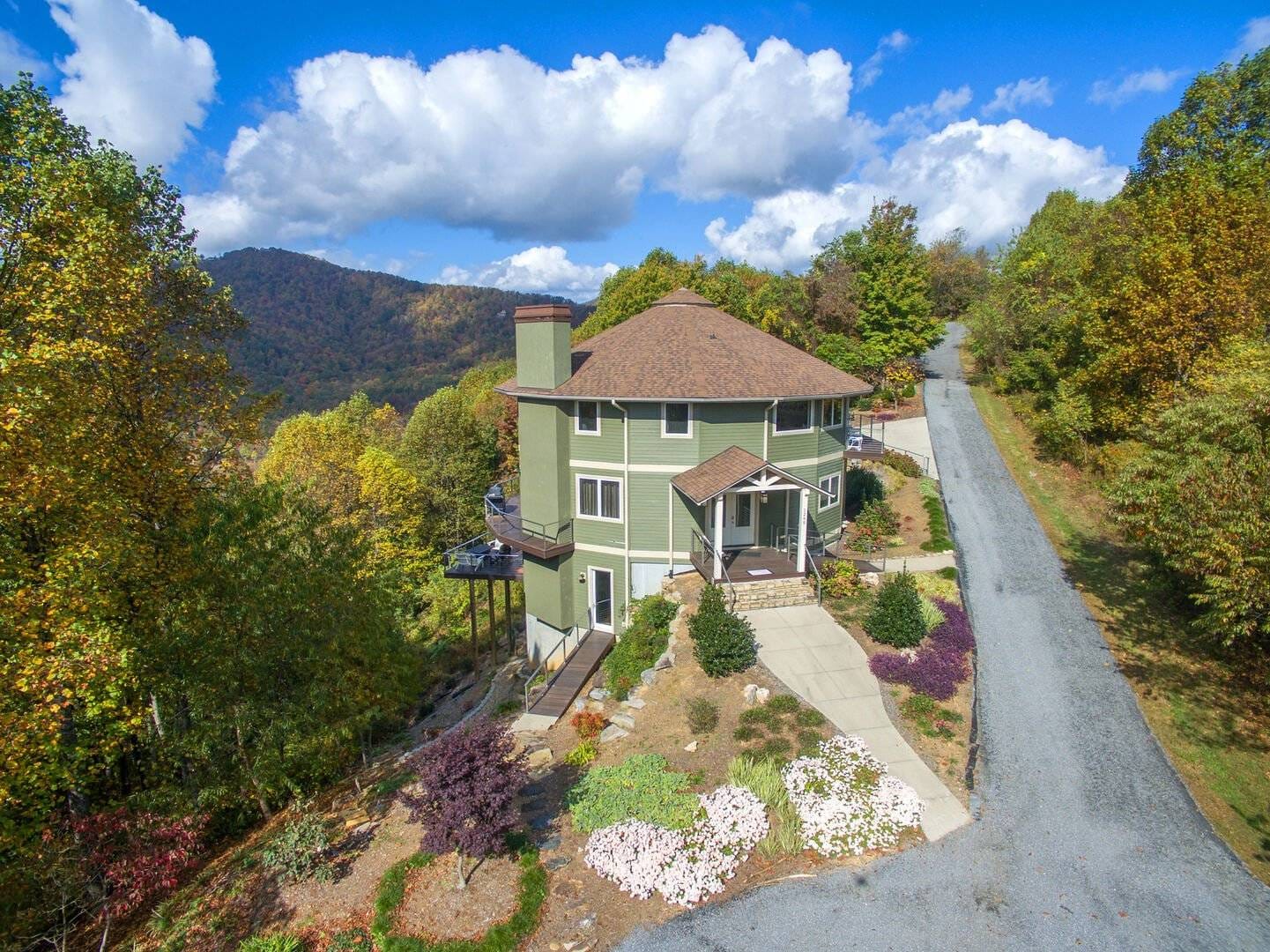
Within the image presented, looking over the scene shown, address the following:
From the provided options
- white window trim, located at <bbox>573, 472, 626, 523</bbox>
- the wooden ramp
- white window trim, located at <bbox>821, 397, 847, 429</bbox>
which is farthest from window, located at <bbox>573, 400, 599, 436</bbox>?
white window trim, located at <bbox>821, 397, 847, 429</bbox>

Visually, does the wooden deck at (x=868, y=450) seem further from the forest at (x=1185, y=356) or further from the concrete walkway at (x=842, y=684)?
the concrete walkway at (x=842, y=684)

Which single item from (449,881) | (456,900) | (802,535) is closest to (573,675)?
(802,535)

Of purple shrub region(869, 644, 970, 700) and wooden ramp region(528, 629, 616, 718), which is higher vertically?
purple shrub region(869, 644, 970, 700)

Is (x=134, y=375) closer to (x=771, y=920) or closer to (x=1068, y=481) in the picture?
(x=771, y=920)

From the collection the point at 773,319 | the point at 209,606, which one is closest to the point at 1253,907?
the point at 209,606

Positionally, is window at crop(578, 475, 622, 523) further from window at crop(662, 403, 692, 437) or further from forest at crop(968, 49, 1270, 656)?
forest at crop(968, 49, 1270, 656)

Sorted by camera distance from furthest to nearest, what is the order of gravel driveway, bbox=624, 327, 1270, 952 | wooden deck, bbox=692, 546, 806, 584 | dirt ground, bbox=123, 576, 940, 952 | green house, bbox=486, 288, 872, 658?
green house, bbox=486, 288, 872, 658
wooden deck, bbox=692, 546, 806, 584
dirt ground, bbox=123, 576, 940, 952
gravel driveway, bbox=624, 327, 1270, 952
